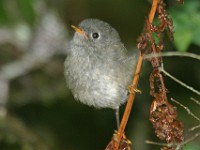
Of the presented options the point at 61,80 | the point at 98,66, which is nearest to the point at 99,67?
the point at 98,66

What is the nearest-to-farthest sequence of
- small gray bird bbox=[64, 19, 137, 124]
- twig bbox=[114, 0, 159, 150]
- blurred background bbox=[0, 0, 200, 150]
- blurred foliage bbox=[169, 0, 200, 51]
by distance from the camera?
twig bbox=[114, 0, 159, 150] < small gray bird bbox=[64, 19, 137, 124] < blurred foliage bbox=[169, 0, 200, 51] < blurred background bbox=[0, 0, 200, 150]

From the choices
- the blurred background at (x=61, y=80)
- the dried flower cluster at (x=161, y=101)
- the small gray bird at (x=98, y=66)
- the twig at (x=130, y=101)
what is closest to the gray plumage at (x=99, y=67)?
the small gray bird at (x=98, y=66)

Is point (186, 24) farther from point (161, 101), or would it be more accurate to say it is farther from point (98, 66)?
point (161, 101)

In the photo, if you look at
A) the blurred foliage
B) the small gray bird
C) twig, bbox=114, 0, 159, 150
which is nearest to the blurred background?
the blurred foliage

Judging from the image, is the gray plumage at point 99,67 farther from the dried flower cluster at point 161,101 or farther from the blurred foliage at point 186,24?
the dried flower cluster at point 161,101

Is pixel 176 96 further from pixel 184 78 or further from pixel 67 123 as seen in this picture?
pixel 67 123

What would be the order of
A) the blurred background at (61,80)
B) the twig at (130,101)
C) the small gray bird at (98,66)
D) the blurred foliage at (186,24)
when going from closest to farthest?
the twig at (130,101)
the small gray bird at (98,66)
the blurred foliage at (186,24)
the blurred background at (61,80)

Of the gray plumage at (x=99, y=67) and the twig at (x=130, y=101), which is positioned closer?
the twig at (x=130, y=101)

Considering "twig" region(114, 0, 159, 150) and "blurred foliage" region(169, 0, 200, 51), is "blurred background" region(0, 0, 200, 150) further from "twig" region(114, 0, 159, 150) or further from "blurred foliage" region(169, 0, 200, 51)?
"twig" region(114, 0, 159, 150)

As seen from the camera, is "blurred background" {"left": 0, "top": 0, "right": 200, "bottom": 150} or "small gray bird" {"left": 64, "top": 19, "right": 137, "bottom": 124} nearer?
"small gray bird" {"left": 64, "top": 19, "right": 137, "bottom": 124}
